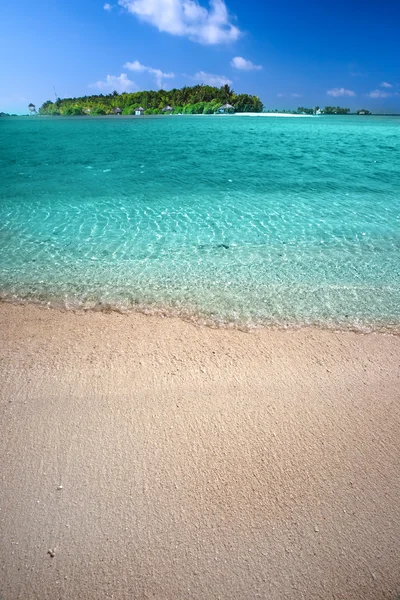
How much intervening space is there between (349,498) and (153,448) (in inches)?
68.9

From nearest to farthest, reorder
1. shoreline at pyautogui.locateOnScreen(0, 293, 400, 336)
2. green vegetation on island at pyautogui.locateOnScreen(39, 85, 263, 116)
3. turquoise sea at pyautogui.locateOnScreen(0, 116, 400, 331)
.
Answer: shoreline at pyautogui.locateOnScreen(0, 293, 400, 336)
turquoise sea at pyautogui.locateOnScreen(0, 116, 400, 331)
green vegetation on island at pyautogui.locateOnScreen(39, 85, 263, 116)

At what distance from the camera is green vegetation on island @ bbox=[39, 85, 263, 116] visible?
146m

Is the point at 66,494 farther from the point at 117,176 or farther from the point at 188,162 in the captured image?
the point at 188,162

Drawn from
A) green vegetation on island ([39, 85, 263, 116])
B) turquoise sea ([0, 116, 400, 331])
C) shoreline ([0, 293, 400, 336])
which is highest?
green vegetation on island ([39, 85, 263, 116])

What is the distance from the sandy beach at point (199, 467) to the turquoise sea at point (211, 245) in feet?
3.57

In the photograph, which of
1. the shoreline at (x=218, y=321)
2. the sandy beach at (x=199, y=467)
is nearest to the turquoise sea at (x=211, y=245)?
the shoreline at (x=218, y=321)

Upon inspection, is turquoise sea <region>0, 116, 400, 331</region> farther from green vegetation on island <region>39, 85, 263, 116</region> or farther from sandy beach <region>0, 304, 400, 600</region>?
green vegetation on island <region>39, 85, 263, 116</region>

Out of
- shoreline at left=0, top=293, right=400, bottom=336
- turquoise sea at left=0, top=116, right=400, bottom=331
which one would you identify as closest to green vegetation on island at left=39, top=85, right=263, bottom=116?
turquoise sea at left=0, top=116, right=400, bottom=331

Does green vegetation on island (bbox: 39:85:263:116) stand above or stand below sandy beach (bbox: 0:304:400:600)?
above

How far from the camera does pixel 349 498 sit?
283 cm

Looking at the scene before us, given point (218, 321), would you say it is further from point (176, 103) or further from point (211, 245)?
point (176, 103)

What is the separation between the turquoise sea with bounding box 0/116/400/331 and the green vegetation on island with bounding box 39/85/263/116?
147681mm

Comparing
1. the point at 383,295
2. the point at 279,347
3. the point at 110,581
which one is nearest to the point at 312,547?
the point at 110,581

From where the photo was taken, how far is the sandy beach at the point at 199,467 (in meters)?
2.40
